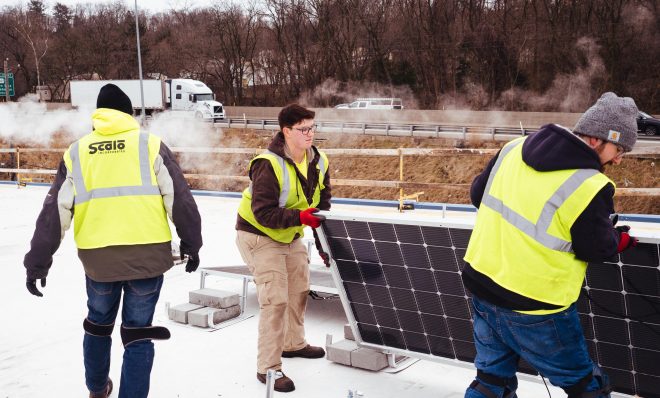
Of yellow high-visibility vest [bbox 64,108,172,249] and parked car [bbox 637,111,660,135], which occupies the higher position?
yellow high-visibility vest [bbox 64,108,172,249]

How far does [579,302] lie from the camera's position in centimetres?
341

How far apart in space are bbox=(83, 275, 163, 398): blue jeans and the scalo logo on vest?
2.29ft

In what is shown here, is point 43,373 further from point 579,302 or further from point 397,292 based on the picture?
point 579,302

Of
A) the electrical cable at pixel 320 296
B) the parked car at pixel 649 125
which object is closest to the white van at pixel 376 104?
the parked car at pixel 649 125

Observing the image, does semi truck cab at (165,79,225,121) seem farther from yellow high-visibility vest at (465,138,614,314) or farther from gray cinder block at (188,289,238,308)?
yellow high-visibility vest at (465,138,614,314)

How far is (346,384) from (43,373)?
207 centimetres

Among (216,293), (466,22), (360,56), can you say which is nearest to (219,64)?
(360,56)

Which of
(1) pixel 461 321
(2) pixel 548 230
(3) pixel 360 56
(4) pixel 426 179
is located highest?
(3) pixel 360 56

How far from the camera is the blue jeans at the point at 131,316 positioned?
3.62 metres

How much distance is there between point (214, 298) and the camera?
5727 mm

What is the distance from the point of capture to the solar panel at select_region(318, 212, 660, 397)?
3219mm

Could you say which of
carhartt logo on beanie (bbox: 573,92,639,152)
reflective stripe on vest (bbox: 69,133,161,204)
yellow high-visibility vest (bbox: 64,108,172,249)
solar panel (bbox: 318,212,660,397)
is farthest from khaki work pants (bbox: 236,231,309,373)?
carhartt logo on beanie (bbox: 573,92,639,152)

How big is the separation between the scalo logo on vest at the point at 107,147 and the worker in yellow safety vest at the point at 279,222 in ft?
3.01

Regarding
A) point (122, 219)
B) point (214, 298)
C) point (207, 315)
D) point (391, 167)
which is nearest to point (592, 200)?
point (122, 219)
